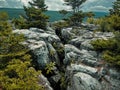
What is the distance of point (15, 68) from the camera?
25.6 metres

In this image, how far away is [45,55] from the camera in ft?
121

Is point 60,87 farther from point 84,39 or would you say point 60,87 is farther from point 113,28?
point 113,28

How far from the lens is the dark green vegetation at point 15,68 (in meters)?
23.3

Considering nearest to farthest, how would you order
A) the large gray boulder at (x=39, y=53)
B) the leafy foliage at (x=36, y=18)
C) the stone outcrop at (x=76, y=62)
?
1. the stone outcrop at (x=76, y=62)
2. the large gray boulder at (x=39, y=53)
3. the leafy foliage at (x=36, y=18)

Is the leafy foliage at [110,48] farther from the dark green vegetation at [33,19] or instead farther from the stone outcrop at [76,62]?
the dark green vegetation at [33,19]

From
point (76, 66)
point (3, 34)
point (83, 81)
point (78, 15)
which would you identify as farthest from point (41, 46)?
point (78, 15)

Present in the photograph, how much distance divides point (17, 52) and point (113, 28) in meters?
14.7

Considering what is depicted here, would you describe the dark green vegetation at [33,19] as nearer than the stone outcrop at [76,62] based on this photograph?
No

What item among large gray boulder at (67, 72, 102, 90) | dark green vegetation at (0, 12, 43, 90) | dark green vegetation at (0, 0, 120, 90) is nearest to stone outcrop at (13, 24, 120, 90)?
large gray boulder at (67, 72, 102, 90)

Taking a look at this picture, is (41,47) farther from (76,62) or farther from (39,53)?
(76,62)

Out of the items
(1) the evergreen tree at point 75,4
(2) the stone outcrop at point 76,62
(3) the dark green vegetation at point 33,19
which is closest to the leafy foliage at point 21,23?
(3) the dark green vegetation at point 33,19

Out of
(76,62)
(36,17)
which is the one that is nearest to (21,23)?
(36,17)

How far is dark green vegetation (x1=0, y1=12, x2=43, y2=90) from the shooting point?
23.3 metres

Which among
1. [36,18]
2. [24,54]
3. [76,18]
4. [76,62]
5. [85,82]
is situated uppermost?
[36,18]
